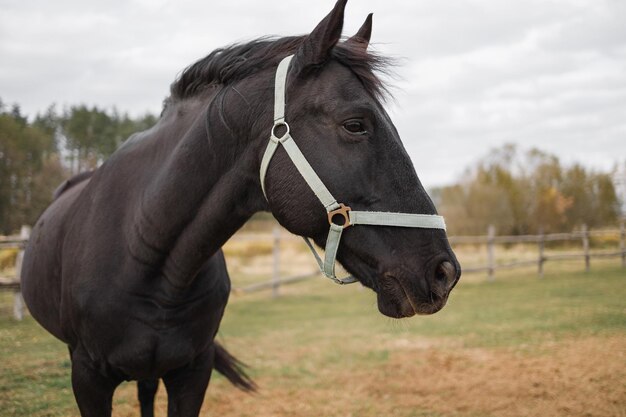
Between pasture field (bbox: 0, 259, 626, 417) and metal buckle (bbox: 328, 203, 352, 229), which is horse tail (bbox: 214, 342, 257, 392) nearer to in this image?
pasture field (bbox: 0, 259, 626, 417)

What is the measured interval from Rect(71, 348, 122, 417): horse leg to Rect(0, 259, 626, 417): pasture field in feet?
5.36

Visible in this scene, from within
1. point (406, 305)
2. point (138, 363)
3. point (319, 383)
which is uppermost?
point (406, 305)

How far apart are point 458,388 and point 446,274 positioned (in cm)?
413

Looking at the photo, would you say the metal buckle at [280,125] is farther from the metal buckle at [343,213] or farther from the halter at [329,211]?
the metal buckle at [343,213]

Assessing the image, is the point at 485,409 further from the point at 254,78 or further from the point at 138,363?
the point at 254,78

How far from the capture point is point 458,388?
528 cm

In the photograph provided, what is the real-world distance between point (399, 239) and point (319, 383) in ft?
14.6

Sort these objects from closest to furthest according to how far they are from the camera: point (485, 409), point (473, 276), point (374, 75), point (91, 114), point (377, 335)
→ point (374, 75)
point (485, 409)
point (377, 335)
point (473, 276)
point (91, 114)

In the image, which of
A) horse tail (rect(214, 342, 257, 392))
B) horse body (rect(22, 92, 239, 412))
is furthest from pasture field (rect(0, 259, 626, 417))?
horse body (rect(22, 92, 239, 412))

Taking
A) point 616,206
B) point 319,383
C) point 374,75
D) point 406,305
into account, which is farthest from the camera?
point 616,206

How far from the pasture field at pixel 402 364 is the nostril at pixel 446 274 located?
1.58ft

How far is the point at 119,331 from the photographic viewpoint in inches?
94.4

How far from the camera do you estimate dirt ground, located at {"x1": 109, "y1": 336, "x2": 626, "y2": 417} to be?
15.1ft

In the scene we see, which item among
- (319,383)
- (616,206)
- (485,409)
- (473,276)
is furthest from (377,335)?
(616,206)
